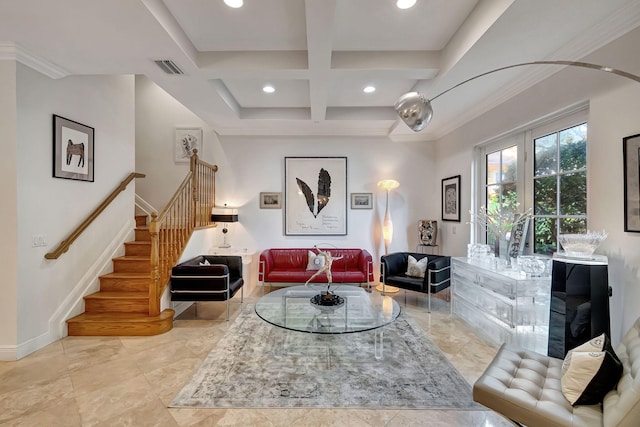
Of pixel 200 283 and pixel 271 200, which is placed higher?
pixel 271 200

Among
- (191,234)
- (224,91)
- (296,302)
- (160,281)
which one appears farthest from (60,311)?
(224,91)

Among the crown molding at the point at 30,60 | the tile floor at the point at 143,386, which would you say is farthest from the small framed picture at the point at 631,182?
the crown molding at the point at 30,60

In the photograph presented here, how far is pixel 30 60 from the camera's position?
2.84 meters

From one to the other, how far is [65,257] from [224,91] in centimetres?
282

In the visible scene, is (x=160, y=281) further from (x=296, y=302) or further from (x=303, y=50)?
(x=303, y=50)

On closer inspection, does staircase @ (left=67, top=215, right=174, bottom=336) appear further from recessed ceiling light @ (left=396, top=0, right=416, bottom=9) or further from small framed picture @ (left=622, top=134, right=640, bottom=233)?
small framed picture @ (left=622, top=134, right=640, bottom=233)

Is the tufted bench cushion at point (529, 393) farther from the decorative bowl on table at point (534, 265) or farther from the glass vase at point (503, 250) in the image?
the glass vase at point (503, 250)

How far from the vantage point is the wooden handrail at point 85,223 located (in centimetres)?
320

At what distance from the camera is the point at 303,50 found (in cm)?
300

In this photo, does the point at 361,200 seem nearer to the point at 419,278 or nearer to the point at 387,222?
the point at 387,222

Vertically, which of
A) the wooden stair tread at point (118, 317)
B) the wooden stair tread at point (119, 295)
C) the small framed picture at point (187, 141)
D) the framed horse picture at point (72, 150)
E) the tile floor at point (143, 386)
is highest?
the small framed picture at point (187, 141)

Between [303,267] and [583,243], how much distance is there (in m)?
3.98

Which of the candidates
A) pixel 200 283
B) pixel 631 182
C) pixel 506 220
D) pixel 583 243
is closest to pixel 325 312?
pixel 200 283

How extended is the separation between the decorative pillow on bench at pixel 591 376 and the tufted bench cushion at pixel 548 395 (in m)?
0.03
